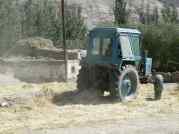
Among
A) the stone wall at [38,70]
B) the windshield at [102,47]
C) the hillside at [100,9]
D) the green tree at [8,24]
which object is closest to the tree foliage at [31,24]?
the green tree at [8,24]

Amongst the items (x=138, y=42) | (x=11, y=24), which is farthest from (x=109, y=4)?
(x=138, y=42)

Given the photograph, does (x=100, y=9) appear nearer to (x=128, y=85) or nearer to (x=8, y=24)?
(x=8, y=24)

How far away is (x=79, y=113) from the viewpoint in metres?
15.3

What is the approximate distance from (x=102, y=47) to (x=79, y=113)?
470cm

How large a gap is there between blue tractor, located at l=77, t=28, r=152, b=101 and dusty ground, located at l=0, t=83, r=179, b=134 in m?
0.46

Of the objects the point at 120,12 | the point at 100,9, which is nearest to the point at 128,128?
the point at 120,12

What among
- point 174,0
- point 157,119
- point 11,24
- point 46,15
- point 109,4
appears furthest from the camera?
point 174,0

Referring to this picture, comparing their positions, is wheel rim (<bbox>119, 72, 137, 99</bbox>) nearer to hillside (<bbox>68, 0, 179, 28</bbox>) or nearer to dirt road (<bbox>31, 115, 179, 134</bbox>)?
dirt road (<bbox>31, 115, 179, 134</bbox>)

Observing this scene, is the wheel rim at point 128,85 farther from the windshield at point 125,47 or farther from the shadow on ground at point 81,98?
the windshield at point 125,47

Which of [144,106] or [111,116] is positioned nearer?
[111,116]

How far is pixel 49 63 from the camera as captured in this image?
27.7 meters

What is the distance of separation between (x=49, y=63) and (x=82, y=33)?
32.0m

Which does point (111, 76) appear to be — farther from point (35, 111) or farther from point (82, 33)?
point (82, 33)

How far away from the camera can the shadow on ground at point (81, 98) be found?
18383 millimetres
